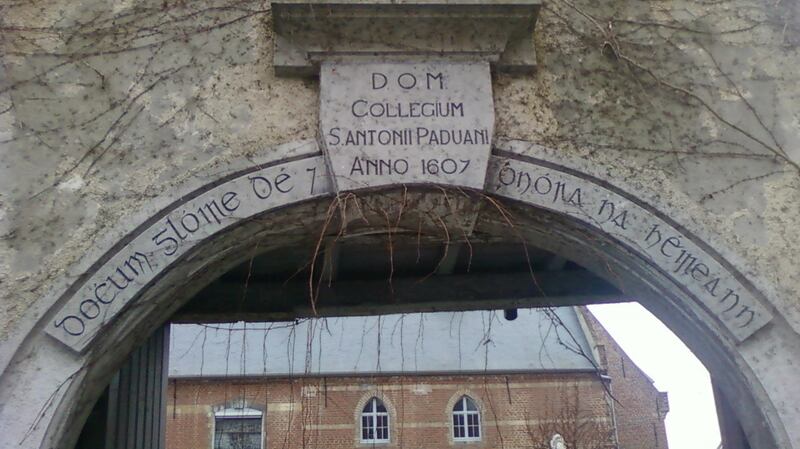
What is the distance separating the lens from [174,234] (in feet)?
12.4

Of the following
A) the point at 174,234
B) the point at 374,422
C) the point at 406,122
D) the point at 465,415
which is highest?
the point at 465,415

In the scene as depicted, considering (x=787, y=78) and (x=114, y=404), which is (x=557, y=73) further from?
(x=114, y=404)

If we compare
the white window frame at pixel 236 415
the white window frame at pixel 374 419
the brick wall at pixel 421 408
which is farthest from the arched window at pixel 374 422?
the white window frame at pixel 236 415

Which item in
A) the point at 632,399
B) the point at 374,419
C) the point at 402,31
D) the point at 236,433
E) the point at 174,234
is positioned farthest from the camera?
the point at 632,399

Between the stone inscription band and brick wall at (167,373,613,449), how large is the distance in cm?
2188

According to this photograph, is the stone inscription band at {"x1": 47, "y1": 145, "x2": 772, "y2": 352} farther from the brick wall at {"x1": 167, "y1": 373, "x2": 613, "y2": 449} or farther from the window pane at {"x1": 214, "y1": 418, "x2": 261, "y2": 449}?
the window pane at {"x1": 214, "y1": 418, "x2": 261, "y2": 449}

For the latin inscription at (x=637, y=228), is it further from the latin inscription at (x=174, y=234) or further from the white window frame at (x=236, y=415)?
the white window frame at (x=236, y=415)

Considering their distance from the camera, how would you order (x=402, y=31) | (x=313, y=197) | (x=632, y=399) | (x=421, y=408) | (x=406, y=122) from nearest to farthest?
(x=313, y=197), (x=406, y=122), (x=402, y=31), (x=421, y=408), (x=632, y=399)

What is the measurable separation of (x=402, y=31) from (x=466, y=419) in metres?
23.7

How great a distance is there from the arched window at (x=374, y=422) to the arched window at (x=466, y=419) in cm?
211

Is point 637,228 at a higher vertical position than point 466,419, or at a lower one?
lower

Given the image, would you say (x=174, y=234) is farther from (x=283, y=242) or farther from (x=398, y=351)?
(x=398, y=351)

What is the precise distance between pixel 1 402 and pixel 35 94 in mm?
1398

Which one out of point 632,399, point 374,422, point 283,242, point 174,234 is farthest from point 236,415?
point 174,234
